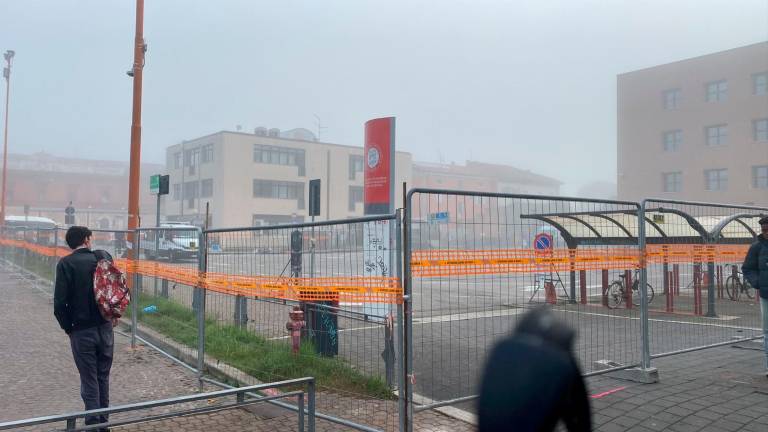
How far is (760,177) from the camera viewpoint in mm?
42438

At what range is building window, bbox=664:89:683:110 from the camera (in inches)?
1859

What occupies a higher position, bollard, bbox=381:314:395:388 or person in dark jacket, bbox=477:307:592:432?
person in dark jacket, bbox=477:307:592:432

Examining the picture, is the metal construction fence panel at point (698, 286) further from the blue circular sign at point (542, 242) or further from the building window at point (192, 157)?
→ the building window at point (192, 157)

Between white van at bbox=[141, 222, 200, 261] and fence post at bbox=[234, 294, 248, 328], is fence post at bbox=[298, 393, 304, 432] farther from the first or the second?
white van at bbox=[141, 222, 200, 261]

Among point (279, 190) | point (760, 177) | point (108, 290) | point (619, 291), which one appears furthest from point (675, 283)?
point (279, 190)

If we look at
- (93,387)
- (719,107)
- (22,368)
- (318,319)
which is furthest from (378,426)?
(719,107)

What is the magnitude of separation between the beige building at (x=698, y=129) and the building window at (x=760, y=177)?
0.07 metres

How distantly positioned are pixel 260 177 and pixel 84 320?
54597 millimetres

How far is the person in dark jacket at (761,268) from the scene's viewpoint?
6660 millimetres

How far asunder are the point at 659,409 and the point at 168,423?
4.54 metres

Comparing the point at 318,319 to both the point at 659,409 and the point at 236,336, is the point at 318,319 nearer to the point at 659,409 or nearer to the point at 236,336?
the point at 236,336

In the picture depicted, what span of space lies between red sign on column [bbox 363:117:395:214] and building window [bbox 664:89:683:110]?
148ft

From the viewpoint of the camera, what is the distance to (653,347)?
330 inches

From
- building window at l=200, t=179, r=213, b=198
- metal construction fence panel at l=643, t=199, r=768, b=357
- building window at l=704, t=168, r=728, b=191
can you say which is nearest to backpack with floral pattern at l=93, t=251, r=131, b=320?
metal construction fence panel at l=643, t=199, r=768, b=357
